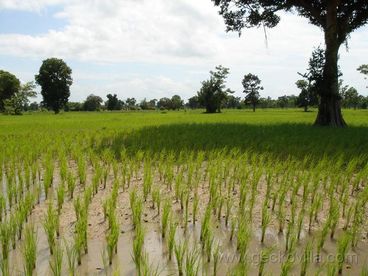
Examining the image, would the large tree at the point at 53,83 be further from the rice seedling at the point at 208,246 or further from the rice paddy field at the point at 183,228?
the rice seedling at the point at 208,246

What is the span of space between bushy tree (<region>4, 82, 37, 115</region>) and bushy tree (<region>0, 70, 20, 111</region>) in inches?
61.0

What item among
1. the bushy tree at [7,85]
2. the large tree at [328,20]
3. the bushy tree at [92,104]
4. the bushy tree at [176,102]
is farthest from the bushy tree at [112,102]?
the large tree at [328,20]

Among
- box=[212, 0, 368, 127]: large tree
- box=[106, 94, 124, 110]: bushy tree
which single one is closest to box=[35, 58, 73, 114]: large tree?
box=[106, 94, 124, 110]: bushy tree

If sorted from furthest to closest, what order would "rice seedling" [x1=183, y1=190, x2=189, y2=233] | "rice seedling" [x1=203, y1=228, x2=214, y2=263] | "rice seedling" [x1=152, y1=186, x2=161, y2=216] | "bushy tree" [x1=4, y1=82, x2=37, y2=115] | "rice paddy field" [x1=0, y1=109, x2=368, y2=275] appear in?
"bushy tree" [x1=4, y1=82, x2=37, y2=115]
"rice seedling" [x1=152, y1=186, x2=161, y2=216]
"rice seedling" [x1=183, y1=190, x2=189, y2=233]
"rice seedling" [x1=203, y1=228, x2=214, y2=263]
"rice paddy field" [x1=0, y1=109, x2=368, y2=275]

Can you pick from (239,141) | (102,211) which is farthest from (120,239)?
(239,141)

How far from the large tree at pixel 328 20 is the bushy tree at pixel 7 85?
59.2m

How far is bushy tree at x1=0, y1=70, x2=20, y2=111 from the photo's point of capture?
6738 cm

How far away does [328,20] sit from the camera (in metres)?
18.1

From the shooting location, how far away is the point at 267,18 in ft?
66.7

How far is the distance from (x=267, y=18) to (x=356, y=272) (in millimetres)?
18855

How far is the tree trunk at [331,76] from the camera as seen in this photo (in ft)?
59.1

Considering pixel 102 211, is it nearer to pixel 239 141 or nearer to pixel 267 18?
pixel 239 141

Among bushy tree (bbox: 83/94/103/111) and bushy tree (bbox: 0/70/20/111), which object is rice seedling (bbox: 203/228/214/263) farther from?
bushy tree (bbox: 83/94/103/111)

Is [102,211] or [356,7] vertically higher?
[356,7]
